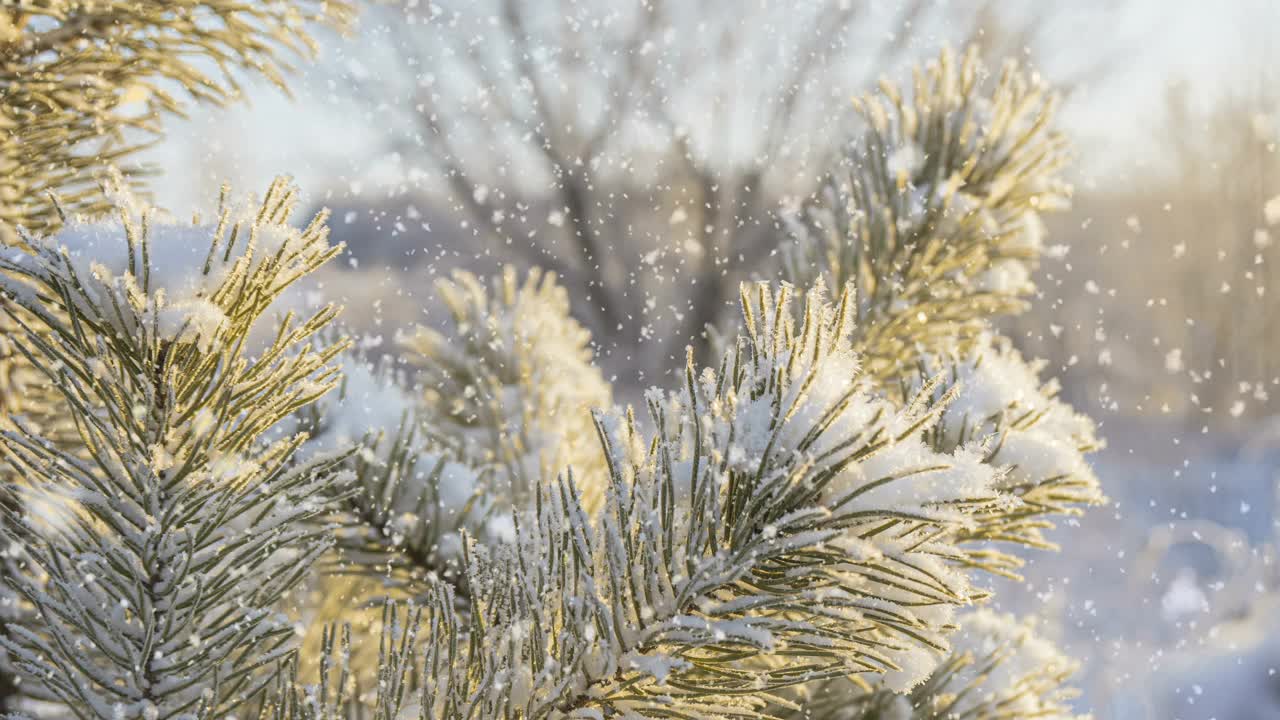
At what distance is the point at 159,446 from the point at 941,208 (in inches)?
22.8

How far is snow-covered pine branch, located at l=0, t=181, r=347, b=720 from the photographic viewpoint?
36cm

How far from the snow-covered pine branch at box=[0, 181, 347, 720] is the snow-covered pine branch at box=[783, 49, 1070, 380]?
18.1 inches

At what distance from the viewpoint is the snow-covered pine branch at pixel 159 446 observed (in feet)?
1.18

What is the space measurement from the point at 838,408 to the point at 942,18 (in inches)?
252

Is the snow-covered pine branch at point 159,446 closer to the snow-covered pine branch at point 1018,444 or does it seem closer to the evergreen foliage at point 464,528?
the evergreen foliage at point 464,528

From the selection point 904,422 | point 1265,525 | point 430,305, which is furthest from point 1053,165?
point 1265,525

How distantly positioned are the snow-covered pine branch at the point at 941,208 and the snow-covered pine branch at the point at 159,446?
0.46m

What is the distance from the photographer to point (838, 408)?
36 cm

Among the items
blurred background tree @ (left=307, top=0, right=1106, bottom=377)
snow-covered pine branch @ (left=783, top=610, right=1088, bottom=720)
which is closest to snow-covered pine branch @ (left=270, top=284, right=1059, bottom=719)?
snow-covered pine branch @ (left=783, top=610, right=1088, bottom=720)

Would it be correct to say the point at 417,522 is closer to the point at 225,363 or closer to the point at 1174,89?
the point at 225,363

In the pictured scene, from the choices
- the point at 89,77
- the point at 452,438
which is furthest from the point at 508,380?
the point at 89,77

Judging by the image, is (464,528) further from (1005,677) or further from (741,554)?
(1005,677)

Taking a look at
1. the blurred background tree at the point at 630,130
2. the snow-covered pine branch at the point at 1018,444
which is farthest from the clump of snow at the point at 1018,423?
the blurred background tree at the point at 630,130

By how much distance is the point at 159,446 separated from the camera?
1.23ft
